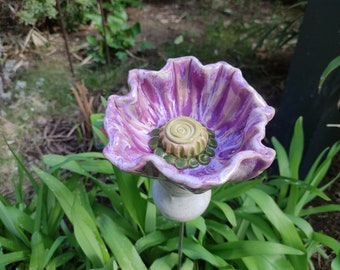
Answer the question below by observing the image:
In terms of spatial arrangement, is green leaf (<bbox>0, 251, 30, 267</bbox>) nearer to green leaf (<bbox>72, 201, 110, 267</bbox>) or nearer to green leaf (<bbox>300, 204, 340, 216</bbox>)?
green leaf (<bbox>72, 201, 110, 267</bbox>)

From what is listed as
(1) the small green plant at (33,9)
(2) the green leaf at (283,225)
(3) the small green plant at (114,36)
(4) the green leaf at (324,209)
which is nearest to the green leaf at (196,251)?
(2) the green leaf at (283,225)

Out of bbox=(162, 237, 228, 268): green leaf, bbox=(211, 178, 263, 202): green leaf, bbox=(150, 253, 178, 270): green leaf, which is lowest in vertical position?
bbox=(150, 253, 178, 270): green leaf

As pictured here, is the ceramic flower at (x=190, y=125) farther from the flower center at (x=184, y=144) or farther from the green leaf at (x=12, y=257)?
the green leaf at (x=12, y=257)

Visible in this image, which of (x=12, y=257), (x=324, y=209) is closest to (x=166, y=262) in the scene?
(x=12, y=257)

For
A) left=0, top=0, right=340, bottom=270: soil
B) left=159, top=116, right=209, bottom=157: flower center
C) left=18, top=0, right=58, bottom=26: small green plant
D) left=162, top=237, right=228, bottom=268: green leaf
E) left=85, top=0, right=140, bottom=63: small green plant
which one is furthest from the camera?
left=85, top=0, right=140, bottom=63: small green plant

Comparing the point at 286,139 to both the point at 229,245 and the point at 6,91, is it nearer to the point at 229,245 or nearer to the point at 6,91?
the point at 229,245

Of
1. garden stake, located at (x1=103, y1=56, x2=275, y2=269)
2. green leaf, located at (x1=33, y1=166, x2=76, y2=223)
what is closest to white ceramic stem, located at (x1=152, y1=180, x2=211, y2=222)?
garden stake, located at (x1=103, y1=56, x2=275, y2=269)
